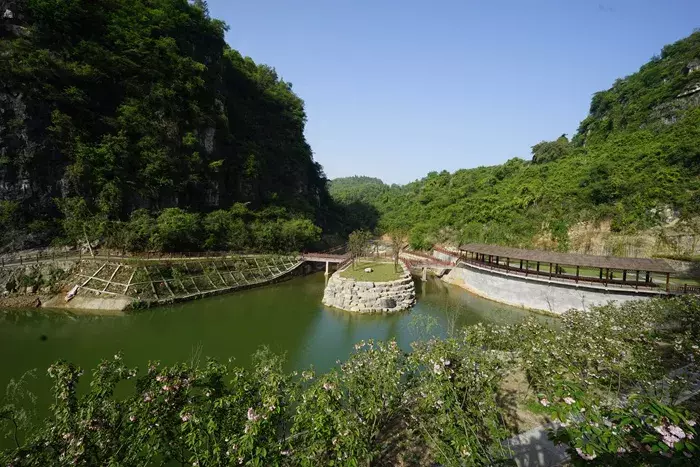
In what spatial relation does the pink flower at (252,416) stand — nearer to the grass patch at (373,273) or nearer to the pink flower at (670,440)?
the pink flower at (670,440)

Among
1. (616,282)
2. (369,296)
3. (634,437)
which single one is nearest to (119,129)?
(369,296)

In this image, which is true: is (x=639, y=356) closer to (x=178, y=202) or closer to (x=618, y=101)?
(x=178, y=202)

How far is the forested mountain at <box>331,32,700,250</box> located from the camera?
92.1ft

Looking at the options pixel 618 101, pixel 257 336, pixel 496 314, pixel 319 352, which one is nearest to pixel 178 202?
pixel 257 336

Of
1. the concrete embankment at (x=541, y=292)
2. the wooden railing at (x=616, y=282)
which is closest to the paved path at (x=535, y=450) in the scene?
the concrete embankment at (x=541, y=292)

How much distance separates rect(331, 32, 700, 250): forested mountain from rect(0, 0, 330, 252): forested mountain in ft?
75.7

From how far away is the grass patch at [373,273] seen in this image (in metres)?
24.3

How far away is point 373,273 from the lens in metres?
26.3

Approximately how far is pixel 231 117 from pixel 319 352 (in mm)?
41258

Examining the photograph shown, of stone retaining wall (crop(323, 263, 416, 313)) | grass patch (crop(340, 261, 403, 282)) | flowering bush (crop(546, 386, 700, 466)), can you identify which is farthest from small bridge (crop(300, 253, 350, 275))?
flowering bush (crop(546, 386, 700, 466))

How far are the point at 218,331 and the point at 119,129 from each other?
2529 cm

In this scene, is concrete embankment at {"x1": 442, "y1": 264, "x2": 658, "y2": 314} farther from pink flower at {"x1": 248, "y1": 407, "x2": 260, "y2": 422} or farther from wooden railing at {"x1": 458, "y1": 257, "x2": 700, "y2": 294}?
pink flower at {"x1": 248, "y1": 407, "x2": 260, "y2": 422}

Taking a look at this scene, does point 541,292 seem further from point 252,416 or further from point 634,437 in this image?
point 252,416

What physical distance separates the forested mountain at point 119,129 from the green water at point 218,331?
8.71 m
